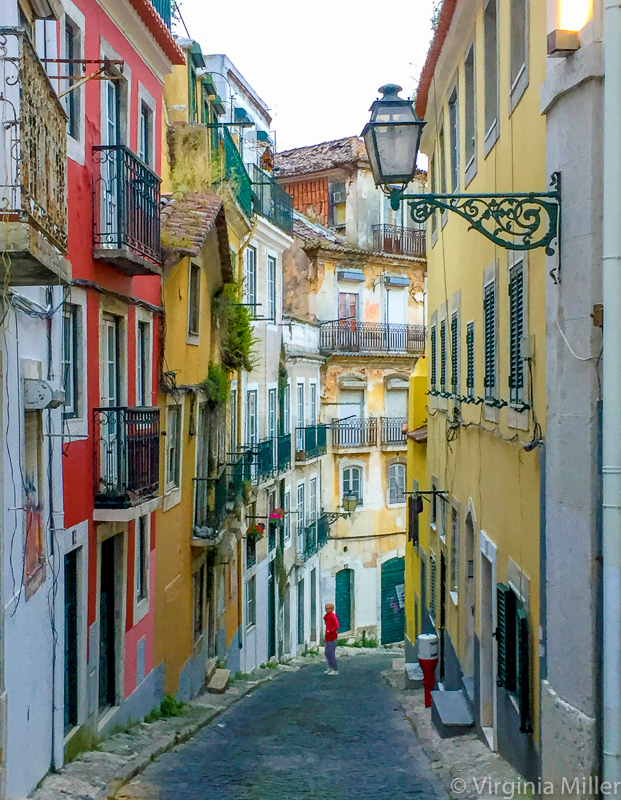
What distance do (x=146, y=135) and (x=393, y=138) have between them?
813 cm

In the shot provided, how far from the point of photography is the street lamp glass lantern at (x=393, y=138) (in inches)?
281

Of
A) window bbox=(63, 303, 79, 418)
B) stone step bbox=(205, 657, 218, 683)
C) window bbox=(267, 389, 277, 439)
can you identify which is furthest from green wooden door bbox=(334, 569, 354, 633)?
window bbox=(63, 303, 79, 418)

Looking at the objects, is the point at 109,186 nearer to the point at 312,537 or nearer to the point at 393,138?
the point at 393,138

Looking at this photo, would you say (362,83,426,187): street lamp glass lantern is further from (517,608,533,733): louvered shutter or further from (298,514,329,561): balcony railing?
(298,514,329,561): balcony railing

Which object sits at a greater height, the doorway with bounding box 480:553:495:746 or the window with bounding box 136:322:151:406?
Answer: the window with bounding box 136:322:151:406

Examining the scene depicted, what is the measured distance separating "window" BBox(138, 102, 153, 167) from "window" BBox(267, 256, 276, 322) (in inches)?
468

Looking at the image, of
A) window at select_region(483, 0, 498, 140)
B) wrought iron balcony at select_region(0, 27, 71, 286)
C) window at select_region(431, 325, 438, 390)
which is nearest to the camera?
wrought iron balcony at select_region(0, 27, 71, 286)

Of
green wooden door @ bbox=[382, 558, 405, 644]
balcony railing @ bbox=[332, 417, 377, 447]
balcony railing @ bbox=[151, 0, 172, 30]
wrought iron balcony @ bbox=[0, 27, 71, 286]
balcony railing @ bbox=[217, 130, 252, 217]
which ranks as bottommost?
green wooden door @ bbox=[382, 558, 405, 644]

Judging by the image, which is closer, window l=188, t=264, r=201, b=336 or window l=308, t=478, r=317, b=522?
window l=188, t=264, r=201, b=336

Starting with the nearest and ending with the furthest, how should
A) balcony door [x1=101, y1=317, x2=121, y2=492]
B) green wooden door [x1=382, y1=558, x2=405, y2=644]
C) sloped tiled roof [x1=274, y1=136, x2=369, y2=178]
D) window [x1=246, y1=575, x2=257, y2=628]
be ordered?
balcony door [x1=101, y1=317, x2=121, y2=492]
window [x1=246, y1=575, x2=257, y2=628]
sloped tiled roof [x1=274, y1=136, x2=369, y2=178]
green wooden door [x1=382, y1=558, x2=405, y2=644]

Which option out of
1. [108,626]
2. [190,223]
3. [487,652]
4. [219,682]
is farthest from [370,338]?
[487,652]

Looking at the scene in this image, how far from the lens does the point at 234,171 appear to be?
2078cm

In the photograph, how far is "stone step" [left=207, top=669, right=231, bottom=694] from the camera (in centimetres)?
1831

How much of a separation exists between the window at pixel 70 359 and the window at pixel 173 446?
4.68 meters
